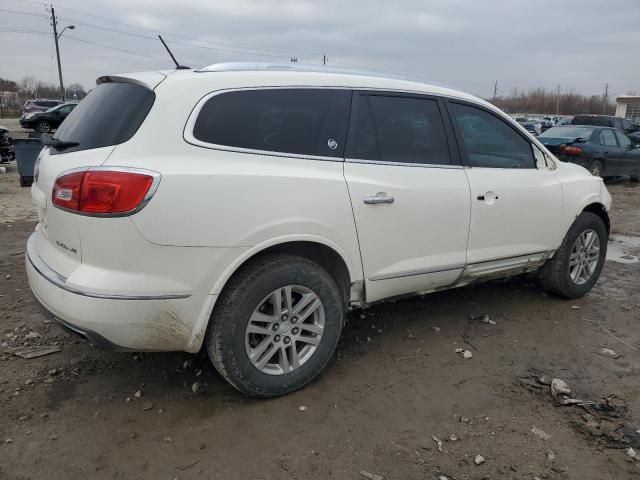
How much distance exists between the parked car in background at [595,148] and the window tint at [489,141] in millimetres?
9064

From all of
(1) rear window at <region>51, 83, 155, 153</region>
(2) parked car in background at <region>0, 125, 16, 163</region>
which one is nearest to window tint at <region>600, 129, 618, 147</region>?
(1) rear window at <region>51, 83, 155, 153</region>

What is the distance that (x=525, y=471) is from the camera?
2516 mm

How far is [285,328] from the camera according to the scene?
2.99m

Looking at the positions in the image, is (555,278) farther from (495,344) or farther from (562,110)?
(562,110)

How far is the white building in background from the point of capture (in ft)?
205

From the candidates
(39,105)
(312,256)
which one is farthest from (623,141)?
(39,105)

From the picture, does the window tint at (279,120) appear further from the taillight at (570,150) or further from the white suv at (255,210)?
the taillight at (570,150)

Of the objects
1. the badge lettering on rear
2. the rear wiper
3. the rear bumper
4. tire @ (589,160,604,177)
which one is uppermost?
the rear wiper

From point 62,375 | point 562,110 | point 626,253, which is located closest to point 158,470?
point 62,375

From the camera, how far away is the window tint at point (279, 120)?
2756 millimetres

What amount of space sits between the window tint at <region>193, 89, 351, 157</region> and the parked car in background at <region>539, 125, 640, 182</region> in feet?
35.0

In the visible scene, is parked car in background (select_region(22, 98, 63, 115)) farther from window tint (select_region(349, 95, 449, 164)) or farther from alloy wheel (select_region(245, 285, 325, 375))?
alloy wheel (select_region(245, 285, 325, 375))

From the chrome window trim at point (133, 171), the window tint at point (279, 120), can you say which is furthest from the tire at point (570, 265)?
the chrome window trim at point (133, 171)

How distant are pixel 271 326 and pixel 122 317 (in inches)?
31.2
